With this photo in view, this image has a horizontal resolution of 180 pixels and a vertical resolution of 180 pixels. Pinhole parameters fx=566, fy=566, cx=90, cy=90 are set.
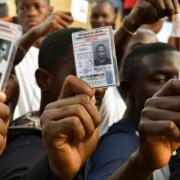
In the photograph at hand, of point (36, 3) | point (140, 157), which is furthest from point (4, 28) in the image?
point (36, 3)

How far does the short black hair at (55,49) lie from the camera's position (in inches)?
99.3

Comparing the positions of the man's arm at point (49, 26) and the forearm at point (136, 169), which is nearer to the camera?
the forearm at point (136, 169)

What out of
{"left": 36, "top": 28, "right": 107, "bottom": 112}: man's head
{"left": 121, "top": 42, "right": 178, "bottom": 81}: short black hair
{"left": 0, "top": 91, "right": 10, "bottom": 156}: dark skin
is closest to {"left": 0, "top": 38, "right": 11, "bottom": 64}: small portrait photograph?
{"left": 0, "top": 91, "right": 10, "bottom": 156}: dark skin

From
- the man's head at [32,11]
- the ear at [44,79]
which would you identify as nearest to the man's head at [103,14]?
the man's head at [32,11]

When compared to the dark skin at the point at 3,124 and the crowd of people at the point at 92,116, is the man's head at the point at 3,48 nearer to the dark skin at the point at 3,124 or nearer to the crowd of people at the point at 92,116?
the crowd of people at the point at 92,116

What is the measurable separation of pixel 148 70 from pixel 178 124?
Answer: 1.24m

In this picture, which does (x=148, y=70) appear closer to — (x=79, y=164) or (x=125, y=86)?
(x=125, y=86)

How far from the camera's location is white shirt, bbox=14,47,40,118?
3533mm

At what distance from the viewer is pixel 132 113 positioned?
8.77ft

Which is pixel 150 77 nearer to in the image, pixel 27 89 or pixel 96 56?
pixel 96 56

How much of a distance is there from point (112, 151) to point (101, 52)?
603 mm

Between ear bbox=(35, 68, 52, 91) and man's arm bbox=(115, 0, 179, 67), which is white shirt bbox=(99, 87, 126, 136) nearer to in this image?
man's arm bbox=(115, 0, 179, 67)

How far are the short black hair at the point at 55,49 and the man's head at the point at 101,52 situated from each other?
2.92 ft

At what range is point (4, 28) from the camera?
179cm
